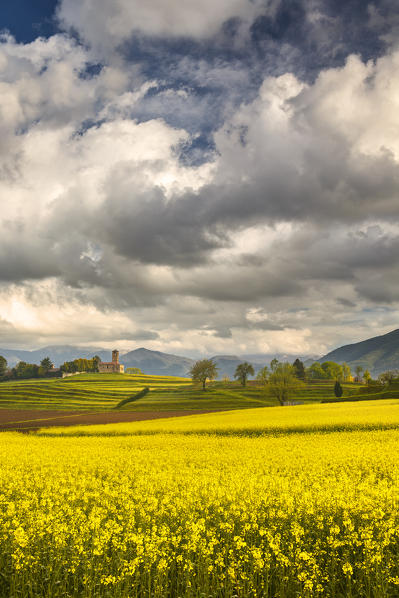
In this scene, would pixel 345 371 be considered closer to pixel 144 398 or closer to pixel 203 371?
pixel 203 371

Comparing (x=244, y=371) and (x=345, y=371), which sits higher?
(x=244, y=371)

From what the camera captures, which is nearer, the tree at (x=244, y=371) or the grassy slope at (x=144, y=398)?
the grassy slope at (x=144, y=398)

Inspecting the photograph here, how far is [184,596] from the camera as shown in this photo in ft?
21.3

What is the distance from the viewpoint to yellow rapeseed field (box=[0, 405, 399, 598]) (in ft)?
22.0

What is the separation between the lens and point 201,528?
7207 millimetres

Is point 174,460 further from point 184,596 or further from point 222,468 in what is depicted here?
point 184,596

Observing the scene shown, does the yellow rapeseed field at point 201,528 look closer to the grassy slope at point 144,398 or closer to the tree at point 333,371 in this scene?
the grassy slope at point 144,398

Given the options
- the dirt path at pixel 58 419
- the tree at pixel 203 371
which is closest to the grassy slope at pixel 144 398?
the tree at pixel 203 371

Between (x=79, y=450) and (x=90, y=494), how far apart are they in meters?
12.8

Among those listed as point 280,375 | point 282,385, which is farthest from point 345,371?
point 282,385

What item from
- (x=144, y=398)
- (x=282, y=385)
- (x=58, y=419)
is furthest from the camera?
(x=144, y=398)

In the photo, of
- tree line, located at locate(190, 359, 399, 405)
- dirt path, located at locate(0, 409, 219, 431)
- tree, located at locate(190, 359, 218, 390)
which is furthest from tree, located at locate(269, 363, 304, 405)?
tree, located at locate(190, 359, 218, 390)

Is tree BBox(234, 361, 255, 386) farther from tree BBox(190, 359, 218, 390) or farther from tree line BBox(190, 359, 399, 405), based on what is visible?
tree BBox(190, 359, 218, 390)

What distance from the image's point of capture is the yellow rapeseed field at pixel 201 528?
22.0ft
